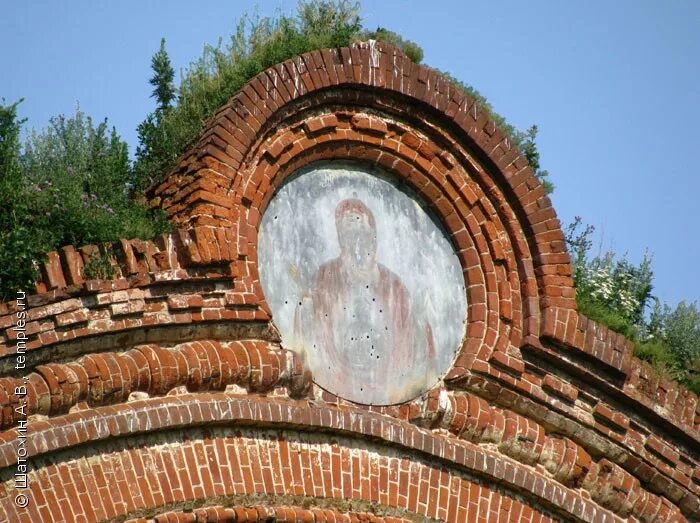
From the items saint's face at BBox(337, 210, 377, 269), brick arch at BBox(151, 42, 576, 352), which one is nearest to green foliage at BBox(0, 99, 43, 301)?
brick arch at BBox(151, 42, 576, 352)

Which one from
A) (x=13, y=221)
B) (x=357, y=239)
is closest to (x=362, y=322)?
(x=357, y=239)

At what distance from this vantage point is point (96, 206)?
1127cm

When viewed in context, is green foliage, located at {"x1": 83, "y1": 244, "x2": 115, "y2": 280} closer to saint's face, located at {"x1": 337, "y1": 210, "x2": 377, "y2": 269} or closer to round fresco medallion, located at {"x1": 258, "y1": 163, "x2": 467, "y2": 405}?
round fresco medallion, located at {"x1": 258, "y1": 163, "x2": 467, "y2": 405}

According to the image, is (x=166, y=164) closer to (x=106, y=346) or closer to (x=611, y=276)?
(x=106, y=346)

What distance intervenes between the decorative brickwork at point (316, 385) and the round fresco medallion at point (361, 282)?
Answer: 0.45 feet

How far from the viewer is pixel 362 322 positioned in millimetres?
11562

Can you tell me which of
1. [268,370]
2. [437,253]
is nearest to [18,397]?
[268,370]

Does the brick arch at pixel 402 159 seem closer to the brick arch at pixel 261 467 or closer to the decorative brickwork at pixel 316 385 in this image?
the decorative brickwork at pixel 316 385

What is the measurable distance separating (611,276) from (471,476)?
350 cm

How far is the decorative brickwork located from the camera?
9898mm

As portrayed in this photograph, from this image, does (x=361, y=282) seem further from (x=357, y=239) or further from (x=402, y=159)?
(x=402, y=159)

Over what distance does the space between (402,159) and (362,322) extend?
138 cm

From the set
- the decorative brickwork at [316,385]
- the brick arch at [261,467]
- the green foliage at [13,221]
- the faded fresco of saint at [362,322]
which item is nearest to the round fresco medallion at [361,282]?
the faded fresco of saint at [362,322]

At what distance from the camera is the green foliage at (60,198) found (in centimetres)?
1023
